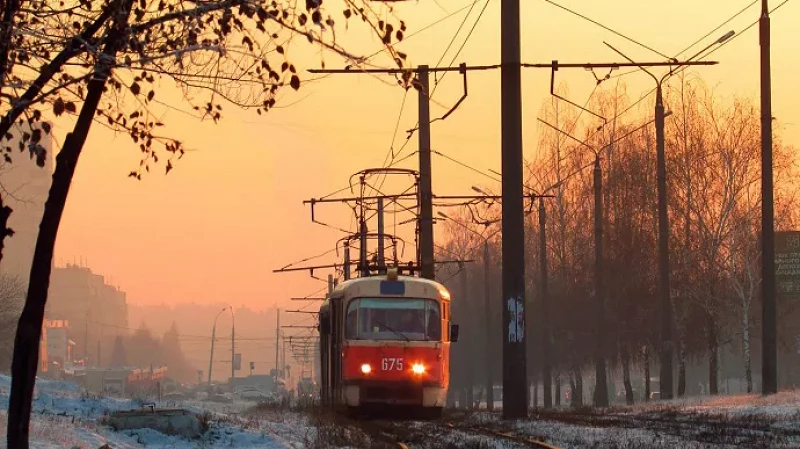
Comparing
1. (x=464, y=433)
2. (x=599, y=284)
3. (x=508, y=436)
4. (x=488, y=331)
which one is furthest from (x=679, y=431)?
(x=488, y=331)

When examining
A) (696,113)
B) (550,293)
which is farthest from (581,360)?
(696,113)

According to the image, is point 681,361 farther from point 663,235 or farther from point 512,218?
point 512,218

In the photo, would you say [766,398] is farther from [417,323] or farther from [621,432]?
[621,432]

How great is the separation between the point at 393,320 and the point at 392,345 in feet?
1.61

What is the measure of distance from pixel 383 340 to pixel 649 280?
111 ft

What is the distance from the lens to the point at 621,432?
746 inches

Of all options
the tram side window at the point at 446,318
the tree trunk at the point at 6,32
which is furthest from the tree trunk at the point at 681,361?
the tree trunk at the point at 6,32

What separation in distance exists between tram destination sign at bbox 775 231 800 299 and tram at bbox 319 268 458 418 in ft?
48.6

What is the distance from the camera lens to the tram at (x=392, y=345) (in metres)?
25.5

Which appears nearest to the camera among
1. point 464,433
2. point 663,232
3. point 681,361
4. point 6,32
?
point 6,32

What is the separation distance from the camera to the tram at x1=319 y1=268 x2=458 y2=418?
83.8 ft

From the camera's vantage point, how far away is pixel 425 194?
37.7m

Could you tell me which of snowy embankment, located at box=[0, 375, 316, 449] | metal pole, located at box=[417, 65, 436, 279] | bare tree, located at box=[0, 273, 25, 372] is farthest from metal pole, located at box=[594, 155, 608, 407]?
bare tree, located at box=[0, 273, 25, 372]

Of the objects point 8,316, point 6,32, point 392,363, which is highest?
point 8,316
